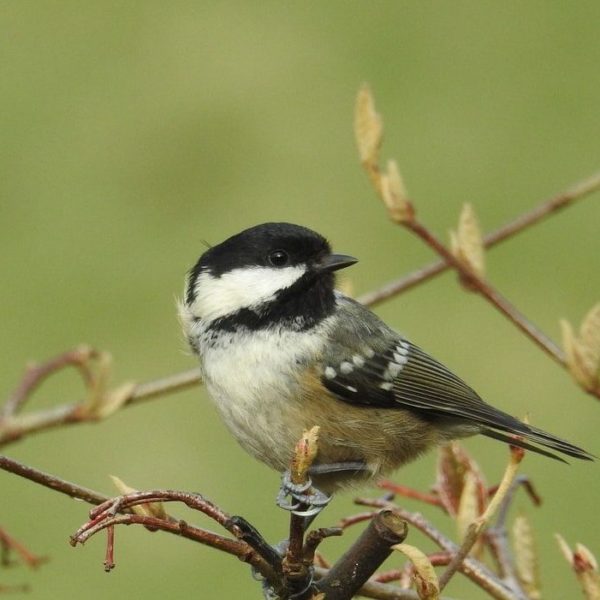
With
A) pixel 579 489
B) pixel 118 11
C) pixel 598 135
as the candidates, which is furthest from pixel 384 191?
pixel 118 11

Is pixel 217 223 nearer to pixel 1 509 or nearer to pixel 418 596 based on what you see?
pixel 1 509

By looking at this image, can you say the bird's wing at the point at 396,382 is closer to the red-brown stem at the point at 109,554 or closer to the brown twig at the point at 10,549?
the brown twig at the point at 10,549

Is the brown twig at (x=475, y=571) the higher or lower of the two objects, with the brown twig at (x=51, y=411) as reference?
lower

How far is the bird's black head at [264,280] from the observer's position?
2172 millimetres

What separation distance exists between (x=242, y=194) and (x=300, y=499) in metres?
4.70

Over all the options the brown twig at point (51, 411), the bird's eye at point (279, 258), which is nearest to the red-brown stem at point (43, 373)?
the brown twig at point (51, 411)

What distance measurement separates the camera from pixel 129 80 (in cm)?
680

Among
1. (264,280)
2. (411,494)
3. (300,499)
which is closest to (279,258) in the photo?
(264,280)

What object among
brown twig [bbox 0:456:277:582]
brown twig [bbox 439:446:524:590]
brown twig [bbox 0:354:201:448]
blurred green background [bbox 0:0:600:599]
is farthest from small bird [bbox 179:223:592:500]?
blurred green background [bbox 0:0:600:599]

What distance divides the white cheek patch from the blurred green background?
2.30 meters

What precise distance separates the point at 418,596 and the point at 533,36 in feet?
19.2

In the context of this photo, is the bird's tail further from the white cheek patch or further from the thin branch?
the white cheek patch

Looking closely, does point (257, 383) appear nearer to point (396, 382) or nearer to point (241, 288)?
point (241, 288)

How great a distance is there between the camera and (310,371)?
2.16 meters
